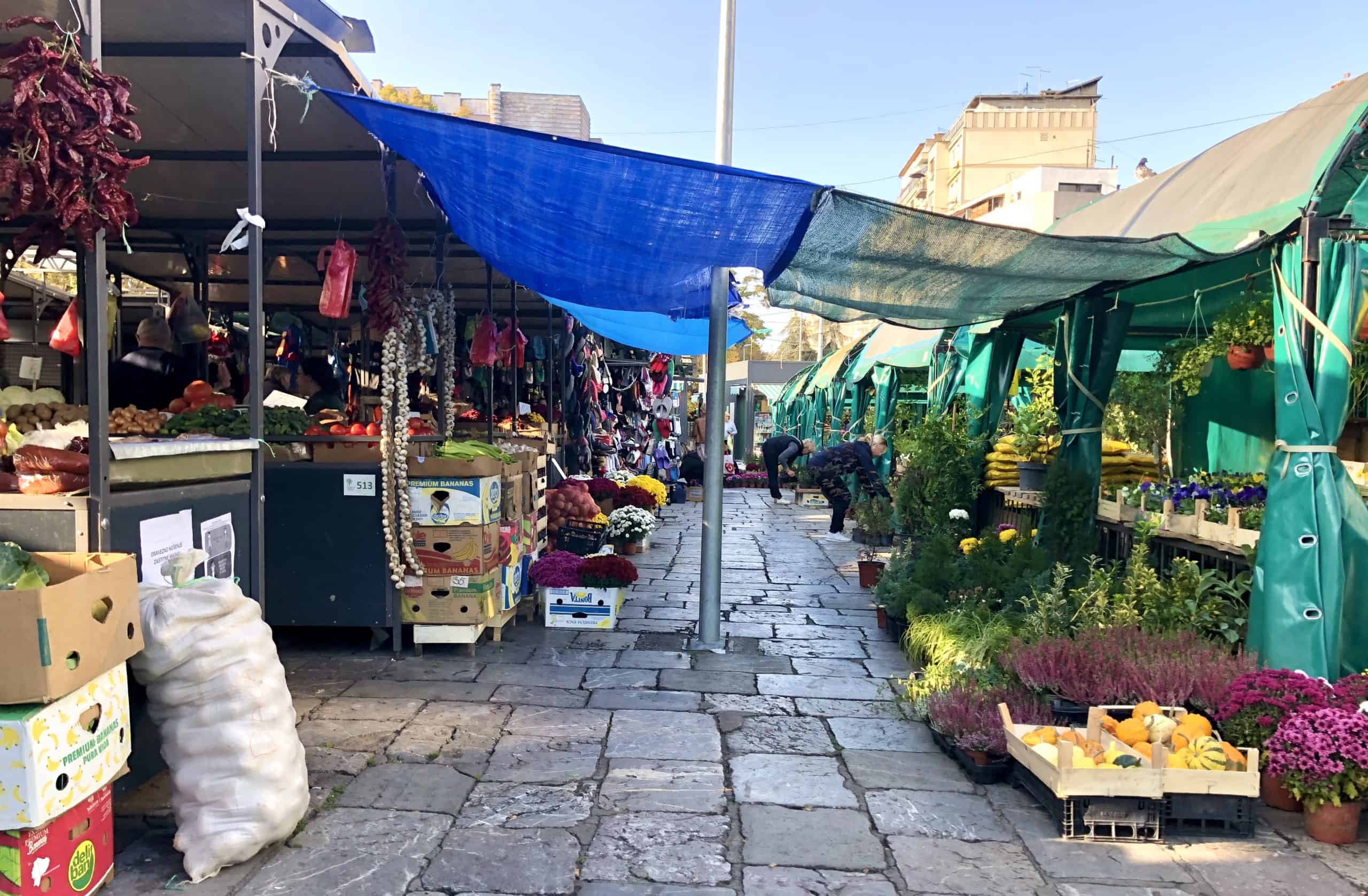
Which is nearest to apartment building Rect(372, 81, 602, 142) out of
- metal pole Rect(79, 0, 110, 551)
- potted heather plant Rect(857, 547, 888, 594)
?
potted heather plant Rect(857, 547, 888, 594)

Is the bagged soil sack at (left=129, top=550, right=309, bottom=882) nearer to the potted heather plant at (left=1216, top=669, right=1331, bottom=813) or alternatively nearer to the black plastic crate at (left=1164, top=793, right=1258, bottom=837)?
the black plastic crate at (left=1164, top=793, right=1258, bottom=837)

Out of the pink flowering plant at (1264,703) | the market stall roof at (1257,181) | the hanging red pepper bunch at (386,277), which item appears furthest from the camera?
the hanging red pepper bunch at (386,277)

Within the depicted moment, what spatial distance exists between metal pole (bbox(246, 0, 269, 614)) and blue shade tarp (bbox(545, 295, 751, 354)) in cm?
528

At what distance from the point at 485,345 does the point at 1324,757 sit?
21.7ft

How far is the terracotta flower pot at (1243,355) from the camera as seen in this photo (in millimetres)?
5086

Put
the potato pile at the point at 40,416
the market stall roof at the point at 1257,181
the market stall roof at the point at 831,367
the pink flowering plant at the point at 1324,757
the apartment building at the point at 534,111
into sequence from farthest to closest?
the apartment building at the point at 534,111 < the market stall roof at the point at 831,367 < the potato pile at the point at 40,416 < the market stall roof at the point at 1257,181 < the pink flowering plant at the point at 1324,757

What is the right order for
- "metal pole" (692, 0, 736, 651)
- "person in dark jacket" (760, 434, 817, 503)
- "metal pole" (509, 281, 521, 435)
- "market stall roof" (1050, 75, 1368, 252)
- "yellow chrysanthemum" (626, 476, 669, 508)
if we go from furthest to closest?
"person in dark jacket" (760, 434, 817, 503) < "yellow chrysanthemum" (626, 476, 669, 508) < "metal pole" (509, 281, 521, 435) < "metal pole" (692, 0, 736, 651) < "market stall roof" (1050, 75, 1368, 252)

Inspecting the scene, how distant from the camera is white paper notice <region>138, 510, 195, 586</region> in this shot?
3.29 metres

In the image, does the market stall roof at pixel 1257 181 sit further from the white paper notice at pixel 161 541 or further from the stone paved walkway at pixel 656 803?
the white paper notice at pixel 161 541

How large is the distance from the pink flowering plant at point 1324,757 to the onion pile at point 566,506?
6.28 metres

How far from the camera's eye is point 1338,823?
3301mm

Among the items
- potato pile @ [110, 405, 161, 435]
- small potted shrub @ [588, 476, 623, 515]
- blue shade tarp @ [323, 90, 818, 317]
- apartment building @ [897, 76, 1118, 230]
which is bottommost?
small potted shrub @ [588, 476, 623, 515]

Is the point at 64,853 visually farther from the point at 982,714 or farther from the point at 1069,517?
the point at 1069,517

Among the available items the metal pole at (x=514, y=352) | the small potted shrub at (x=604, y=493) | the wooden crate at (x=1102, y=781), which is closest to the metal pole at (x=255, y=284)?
the wooden crate at (x=1102, y=781)
